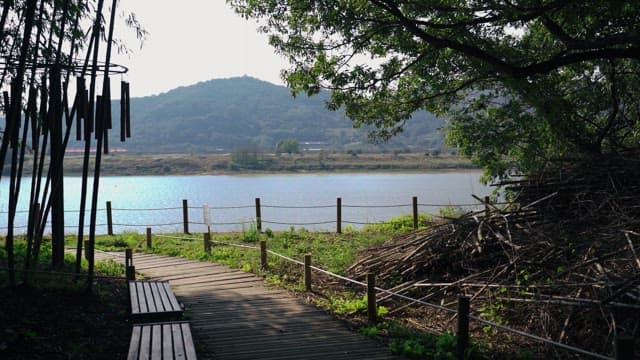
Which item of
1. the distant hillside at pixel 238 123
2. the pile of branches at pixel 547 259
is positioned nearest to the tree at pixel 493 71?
the pile of branches at pixel 547 259

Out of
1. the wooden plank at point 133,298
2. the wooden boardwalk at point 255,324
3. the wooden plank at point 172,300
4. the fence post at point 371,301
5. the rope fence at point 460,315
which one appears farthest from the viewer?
the fence post at point 371,301

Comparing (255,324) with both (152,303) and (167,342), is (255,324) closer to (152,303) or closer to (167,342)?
(152,303)

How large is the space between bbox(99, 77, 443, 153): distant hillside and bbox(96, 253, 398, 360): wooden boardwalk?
9617 cm

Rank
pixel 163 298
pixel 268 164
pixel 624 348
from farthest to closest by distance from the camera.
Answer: pixel 268 164
pixel 163 298
pixel 624 348

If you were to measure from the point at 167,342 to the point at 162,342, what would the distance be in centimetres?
5

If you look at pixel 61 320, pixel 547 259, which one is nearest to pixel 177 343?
pixel 61 320

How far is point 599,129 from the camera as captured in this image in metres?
12.1

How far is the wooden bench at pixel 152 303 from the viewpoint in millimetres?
6961

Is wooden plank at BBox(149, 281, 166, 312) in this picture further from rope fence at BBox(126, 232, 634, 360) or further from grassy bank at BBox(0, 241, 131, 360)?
rope fence at BBox(126, 232, 634, 360)

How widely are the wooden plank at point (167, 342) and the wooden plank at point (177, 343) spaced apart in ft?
0.11

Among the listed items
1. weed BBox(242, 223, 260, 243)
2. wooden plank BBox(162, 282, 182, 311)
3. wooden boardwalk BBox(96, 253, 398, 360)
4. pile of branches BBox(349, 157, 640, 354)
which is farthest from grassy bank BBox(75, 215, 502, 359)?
wooden plank BBox(162, 282, 182, 311)

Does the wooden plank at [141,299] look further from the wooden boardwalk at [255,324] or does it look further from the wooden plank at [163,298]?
the wooden boardwalk at [255,324]

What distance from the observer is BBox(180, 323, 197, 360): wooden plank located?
17.5ft

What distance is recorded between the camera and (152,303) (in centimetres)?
742
